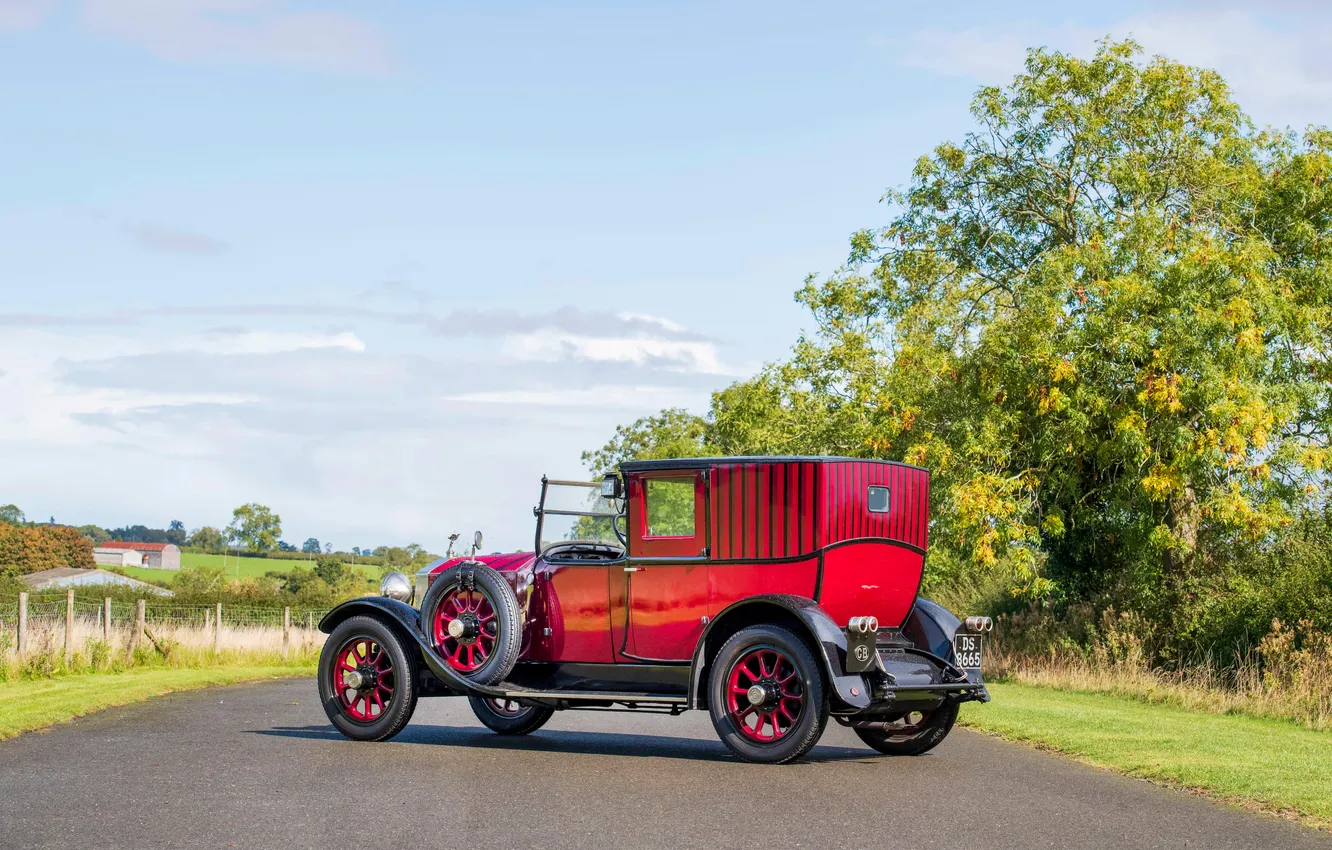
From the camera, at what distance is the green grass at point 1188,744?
9.52 meters

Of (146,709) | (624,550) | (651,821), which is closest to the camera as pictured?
(651,821)

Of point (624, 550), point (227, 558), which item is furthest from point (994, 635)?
point (227, 558)

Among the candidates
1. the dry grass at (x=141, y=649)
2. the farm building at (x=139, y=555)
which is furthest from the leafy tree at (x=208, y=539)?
the dry grass at (x=141, y=649)

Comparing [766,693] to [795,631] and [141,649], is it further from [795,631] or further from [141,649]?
[141,649]

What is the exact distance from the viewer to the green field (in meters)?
122

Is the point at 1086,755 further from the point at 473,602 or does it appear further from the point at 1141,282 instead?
the point at 1141,282

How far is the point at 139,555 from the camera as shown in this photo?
6673 inches

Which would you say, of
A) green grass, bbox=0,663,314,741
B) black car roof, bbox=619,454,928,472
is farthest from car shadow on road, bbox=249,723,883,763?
green grass, bbox=0,663,314,741

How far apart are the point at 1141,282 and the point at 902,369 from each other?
5.58 m

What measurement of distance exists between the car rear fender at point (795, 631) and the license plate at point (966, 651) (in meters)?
1.57

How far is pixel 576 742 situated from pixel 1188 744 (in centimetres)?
552

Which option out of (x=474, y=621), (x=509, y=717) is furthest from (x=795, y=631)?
(x=509, y=717)

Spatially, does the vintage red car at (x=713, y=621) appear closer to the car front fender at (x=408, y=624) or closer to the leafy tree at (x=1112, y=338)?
the car front fender at (x=408, y=624)

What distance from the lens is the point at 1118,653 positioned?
24.5 m
